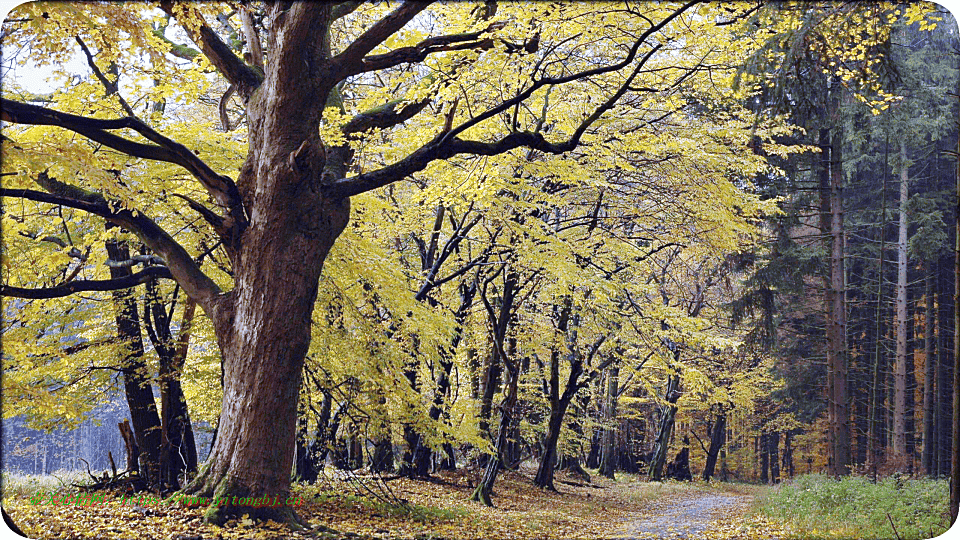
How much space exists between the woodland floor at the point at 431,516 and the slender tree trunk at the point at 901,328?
11.9ft

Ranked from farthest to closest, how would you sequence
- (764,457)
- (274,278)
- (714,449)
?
(764,457) → (714,449) → (274,278)

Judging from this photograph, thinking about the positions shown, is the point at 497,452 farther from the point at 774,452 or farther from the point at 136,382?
the point at 774,452

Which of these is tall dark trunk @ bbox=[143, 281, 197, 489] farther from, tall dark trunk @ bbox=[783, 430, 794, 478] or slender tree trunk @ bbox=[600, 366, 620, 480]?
tall dark trunk @ bbox=[783, 430, 794, 478]

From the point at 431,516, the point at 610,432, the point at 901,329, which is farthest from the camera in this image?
the point at 610,432

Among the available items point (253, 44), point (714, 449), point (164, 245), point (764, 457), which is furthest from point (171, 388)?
point (764, 457)

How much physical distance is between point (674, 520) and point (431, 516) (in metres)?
4.61

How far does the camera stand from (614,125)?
31.7 feet

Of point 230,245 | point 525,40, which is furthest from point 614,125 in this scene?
point 230,245

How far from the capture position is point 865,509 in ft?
26.3

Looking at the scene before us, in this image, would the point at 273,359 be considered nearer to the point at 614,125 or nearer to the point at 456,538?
the point at 456,538

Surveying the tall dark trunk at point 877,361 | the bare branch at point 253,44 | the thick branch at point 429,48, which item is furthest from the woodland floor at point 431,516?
the bare branch at point 253,44

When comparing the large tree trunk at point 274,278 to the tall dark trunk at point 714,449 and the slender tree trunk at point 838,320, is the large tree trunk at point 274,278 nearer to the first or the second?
the slender tree trunk at point 838,320

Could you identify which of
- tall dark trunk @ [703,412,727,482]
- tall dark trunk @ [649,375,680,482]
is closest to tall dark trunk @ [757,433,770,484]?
tall dark trunk @ [703,412,727,482]

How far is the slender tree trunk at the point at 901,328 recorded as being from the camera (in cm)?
1182
